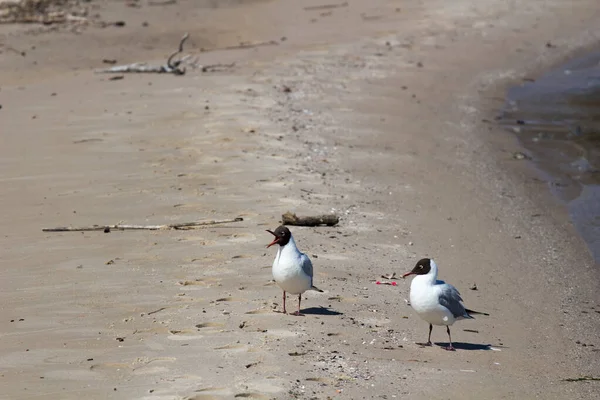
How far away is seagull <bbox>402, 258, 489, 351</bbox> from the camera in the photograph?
682 centimetres

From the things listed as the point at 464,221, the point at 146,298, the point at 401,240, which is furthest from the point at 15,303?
the point at 464,221

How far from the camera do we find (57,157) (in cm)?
1122

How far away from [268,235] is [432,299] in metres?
2.30

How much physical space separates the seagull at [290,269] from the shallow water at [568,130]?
413 centimetres

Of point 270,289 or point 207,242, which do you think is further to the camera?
point 207,242

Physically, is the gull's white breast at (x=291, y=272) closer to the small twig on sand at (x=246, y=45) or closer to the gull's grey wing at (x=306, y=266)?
the gull's grey wing at (x=306, y=266)

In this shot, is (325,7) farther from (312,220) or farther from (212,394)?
(212,394)

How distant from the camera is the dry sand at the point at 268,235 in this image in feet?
20.8

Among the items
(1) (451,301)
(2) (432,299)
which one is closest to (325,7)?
(1) (451,301)

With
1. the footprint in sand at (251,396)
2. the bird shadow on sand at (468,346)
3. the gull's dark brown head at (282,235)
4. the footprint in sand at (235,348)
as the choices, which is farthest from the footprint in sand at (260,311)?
the footprint in sand at (251,396)

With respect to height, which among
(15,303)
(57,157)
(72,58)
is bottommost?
(15,303)

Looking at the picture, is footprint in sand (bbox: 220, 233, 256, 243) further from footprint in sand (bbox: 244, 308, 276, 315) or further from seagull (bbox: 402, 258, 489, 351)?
seagull (bbox: 402, 258, 489, 351)

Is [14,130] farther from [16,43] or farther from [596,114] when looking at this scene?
[596,114]

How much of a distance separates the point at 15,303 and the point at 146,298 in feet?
3.19
